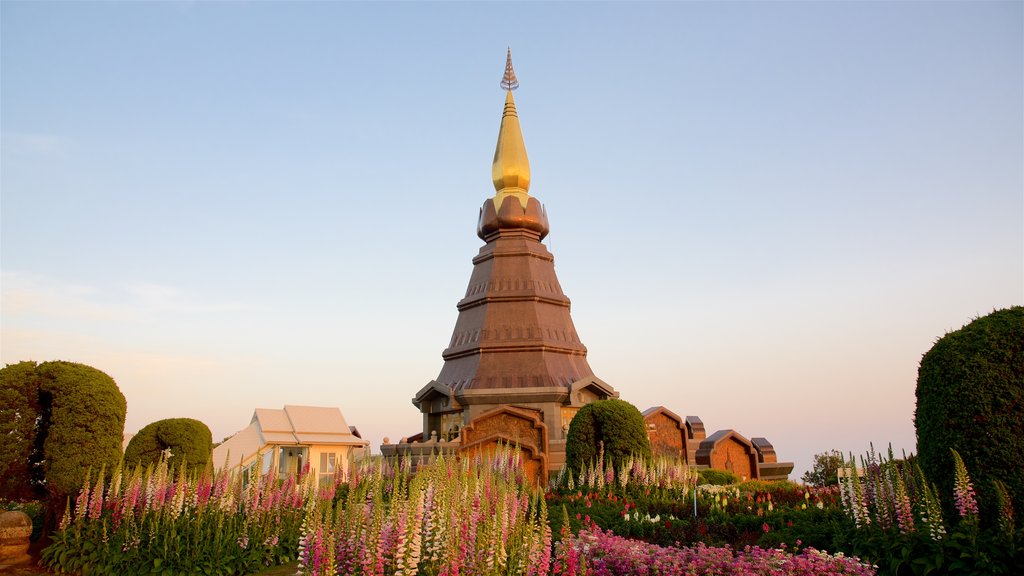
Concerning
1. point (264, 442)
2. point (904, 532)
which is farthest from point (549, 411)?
point (904, 532)

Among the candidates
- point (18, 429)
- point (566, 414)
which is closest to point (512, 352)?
point (566, 414)

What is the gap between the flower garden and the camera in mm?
7043

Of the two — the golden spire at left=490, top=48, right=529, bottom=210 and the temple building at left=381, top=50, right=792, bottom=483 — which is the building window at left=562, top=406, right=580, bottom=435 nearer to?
the temple building at left=381, top=50, right=792, bottom=483

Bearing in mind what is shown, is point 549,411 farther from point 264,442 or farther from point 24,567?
point 24,567

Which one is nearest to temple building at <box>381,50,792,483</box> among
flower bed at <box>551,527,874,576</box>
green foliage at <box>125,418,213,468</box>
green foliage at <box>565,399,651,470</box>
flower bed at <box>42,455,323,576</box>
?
green foliage at <box>565,399,651,470</box>

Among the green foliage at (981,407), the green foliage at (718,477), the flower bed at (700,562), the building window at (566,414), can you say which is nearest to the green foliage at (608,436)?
the green foliage at (718,477)

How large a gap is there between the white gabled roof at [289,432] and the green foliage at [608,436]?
18.4 meters

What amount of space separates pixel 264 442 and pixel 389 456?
21.4ft

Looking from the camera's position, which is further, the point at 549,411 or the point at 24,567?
the point at 549,411

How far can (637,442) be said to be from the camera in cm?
2011

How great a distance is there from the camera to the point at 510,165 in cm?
4238

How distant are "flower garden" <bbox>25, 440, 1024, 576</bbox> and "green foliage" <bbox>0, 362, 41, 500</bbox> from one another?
176 cm

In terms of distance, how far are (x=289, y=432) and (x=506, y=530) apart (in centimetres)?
2950

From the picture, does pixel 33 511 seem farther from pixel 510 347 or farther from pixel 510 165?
pixel 510 165
